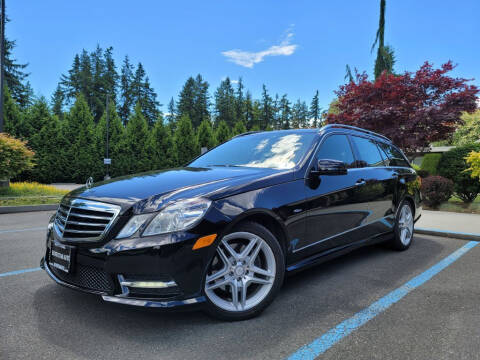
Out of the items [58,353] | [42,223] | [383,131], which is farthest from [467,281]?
[383,131]

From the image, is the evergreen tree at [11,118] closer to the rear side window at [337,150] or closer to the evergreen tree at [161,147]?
the evergreen tree at [161,147]

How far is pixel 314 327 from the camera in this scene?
252cm

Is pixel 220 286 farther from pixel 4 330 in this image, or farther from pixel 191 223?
pixel 4 330

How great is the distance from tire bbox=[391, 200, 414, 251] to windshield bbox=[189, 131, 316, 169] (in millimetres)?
2099

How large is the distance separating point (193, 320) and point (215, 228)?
0.78 metres

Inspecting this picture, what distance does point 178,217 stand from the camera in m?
2.31

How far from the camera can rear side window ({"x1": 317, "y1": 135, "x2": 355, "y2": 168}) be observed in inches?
139

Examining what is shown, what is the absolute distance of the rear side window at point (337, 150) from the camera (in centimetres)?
352

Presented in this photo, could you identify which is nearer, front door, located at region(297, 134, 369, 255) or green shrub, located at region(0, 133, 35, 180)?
front door, located at region(297, 134, 369, 255)

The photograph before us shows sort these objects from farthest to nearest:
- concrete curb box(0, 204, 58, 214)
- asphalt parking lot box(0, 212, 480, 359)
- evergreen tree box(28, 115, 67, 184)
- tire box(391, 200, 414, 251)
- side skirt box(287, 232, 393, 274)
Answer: evergreen tree box(28, 115, 67, 184) < concrete curb box(0, 204, 58, 214) < tire box(391, 200, 414, 251) < side skirt box(287, 232, 393, 274) < asphalt parking lot box(0, 212, 480, 359)

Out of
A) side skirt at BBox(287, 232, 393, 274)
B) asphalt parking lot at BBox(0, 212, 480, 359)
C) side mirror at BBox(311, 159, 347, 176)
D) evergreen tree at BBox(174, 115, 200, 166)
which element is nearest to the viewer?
asphalt parking lot at BBox(0, 212, 480, 359)

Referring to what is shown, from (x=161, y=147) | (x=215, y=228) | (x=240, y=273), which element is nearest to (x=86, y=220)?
(x=215, y=228)

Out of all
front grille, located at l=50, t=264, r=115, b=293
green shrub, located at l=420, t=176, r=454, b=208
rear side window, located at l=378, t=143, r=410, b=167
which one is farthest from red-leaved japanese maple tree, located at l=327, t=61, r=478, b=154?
front grille, located at l=50, t=264, r=115, b=293

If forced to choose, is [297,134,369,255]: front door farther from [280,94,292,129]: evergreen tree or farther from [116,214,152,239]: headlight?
[280,94,292,129]: evergreen tree
